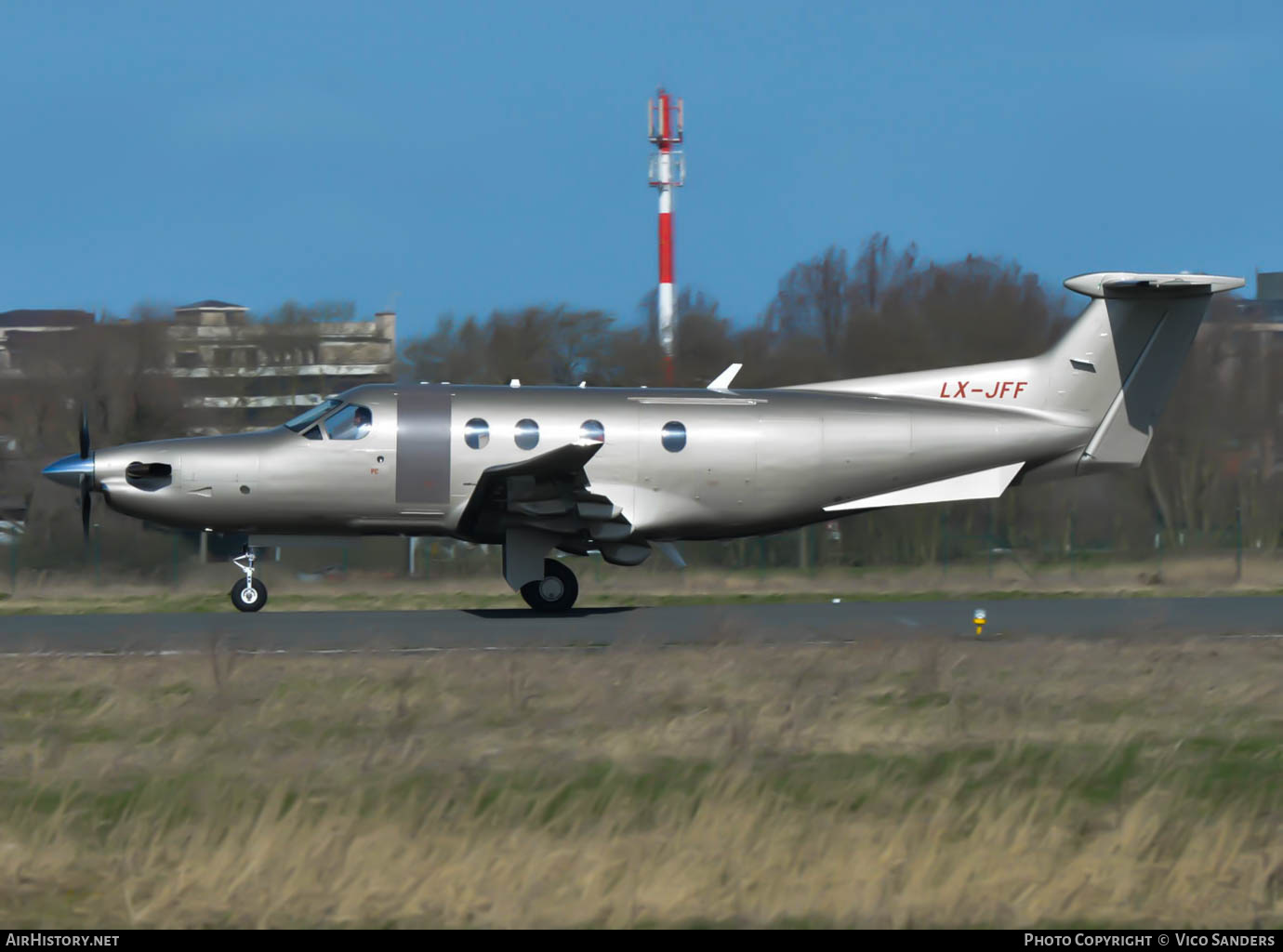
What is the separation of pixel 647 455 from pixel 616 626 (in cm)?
297

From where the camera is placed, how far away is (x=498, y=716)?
436 inches

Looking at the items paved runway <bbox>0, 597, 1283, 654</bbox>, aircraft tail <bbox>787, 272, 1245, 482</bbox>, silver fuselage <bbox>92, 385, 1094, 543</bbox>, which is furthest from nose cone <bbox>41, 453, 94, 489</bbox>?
aircraft tail <bbox>787, 272, 1245, 482</bbox>

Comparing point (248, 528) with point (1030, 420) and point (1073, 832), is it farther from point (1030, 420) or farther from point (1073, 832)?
point (1073, 832)

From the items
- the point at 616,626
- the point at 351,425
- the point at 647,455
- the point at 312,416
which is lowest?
the point at 616,626

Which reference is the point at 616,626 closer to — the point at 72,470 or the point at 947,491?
the point at 947,491

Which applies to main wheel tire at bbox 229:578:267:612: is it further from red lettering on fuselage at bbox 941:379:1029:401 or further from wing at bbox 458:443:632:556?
red lettering on fuselage at bbox 941:379:1029:401

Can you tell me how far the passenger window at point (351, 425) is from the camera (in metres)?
18.6

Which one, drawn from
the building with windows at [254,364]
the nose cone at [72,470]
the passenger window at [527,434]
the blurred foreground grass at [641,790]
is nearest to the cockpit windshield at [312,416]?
the passenger window at [527,434]

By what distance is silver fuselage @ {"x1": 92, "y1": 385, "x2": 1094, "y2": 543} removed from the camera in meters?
18.5

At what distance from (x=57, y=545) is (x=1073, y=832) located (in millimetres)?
25898

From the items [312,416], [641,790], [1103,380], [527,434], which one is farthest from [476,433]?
[641,790]

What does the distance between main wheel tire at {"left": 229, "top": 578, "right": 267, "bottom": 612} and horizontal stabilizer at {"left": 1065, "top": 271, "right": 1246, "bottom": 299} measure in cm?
1150

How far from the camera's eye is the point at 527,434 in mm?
18719
